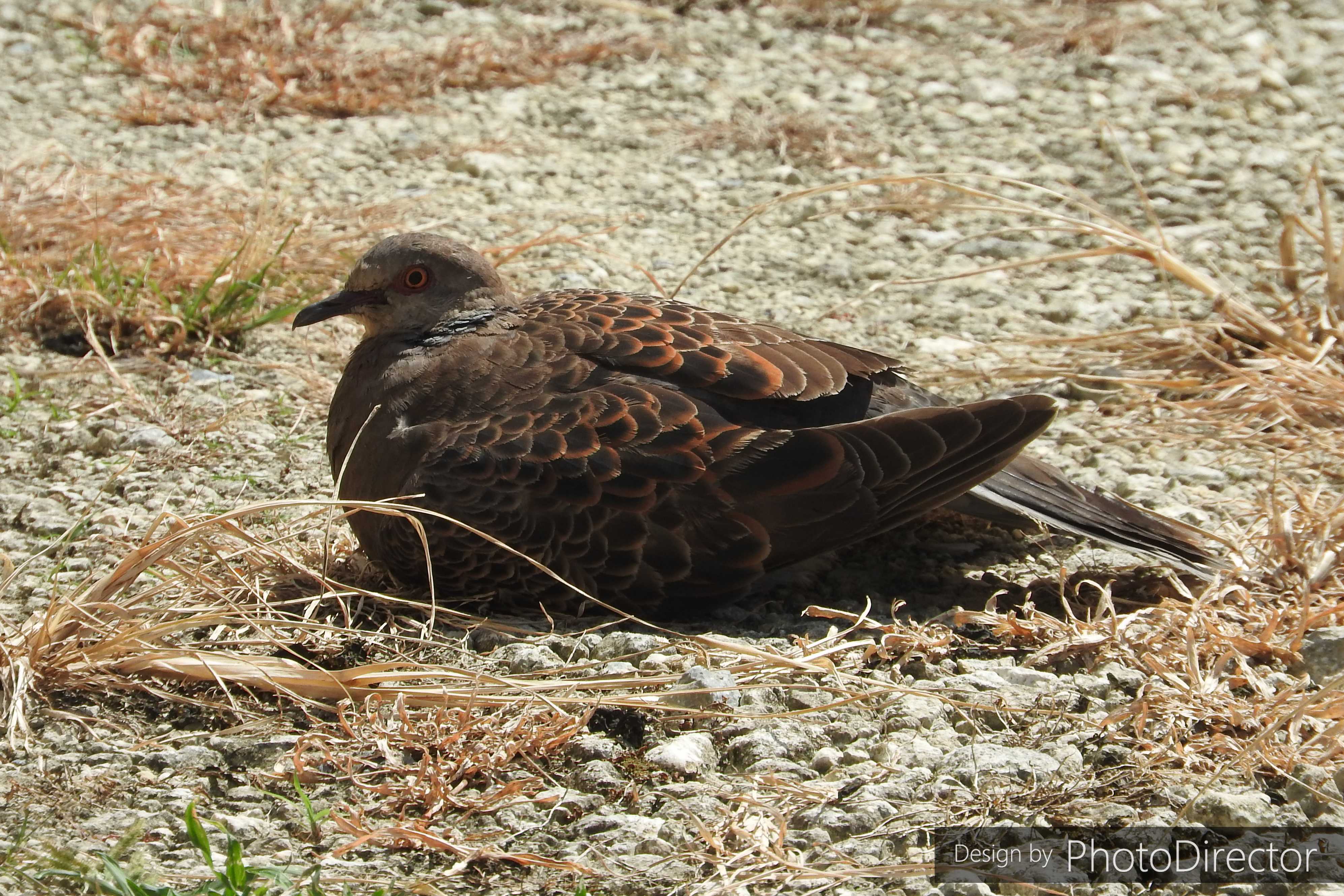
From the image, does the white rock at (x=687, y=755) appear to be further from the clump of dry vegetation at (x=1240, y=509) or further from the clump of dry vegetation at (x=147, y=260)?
the clump of dry vegetation at (x=147, y=260)

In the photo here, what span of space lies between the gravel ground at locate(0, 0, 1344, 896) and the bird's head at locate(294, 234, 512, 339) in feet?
2.00

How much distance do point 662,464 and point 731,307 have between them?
2.21 metres

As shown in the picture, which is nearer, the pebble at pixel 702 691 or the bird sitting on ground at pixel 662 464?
the pebble at pixel 702 691

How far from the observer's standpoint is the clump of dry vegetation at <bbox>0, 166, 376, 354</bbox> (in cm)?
558

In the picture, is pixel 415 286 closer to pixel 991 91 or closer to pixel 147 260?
pixel 147 260

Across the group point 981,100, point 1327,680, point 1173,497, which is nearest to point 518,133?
point 981,100

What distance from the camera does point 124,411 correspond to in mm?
5156

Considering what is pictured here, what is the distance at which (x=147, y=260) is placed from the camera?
573 cm

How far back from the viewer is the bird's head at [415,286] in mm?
4617

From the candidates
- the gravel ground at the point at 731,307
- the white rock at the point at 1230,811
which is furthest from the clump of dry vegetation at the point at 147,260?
the white rock at the point at 1230,811

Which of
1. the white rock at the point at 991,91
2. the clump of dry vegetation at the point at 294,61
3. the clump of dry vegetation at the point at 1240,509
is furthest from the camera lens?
the white rock at the point at 991,91

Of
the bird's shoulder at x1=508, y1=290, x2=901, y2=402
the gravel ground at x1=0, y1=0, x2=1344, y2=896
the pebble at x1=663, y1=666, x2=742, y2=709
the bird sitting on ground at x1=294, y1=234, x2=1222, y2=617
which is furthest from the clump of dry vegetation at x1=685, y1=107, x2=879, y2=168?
the pebble at x1=663, y1=666, x2=742, y2=709

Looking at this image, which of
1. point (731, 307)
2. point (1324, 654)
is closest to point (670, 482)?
point (1324, 654)

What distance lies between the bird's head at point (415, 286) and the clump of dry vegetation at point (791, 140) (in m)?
3.16
